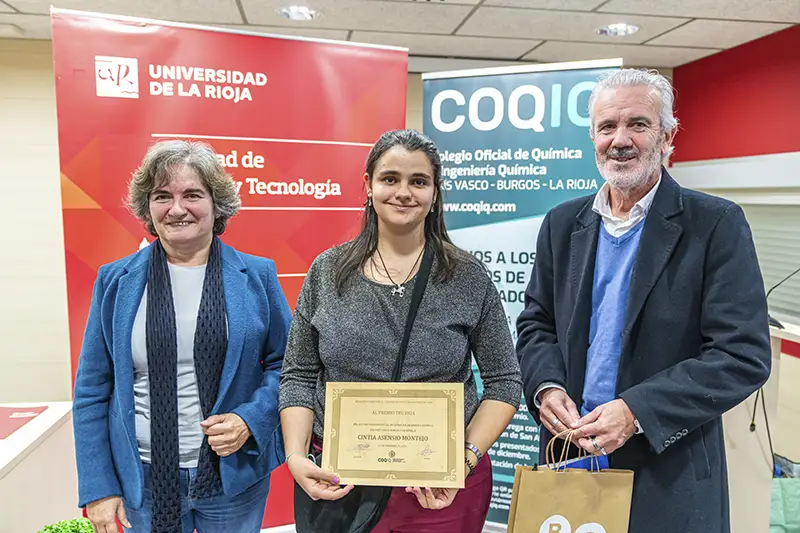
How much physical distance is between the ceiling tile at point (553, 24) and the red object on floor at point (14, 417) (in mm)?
3221

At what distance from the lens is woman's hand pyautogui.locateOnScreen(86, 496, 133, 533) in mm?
1444

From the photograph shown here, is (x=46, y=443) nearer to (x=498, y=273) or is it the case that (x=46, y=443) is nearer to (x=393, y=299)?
(x=393, y=299)

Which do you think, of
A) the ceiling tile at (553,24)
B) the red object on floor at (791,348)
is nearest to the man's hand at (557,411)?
the ceiling tile at (553,24)

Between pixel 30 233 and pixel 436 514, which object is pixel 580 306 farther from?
pixel 30 233

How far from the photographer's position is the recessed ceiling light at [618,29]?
4062mm

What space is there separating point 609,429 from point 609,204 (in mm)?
567

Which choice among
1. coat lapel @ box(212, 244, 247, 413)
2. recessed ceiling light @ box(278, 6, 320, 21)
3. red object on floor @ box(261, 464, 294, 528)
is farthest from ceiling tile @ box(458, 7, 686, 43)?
red object on floor @ box(261, 464, 294, 528)

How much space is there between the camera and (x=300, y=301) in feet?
4.70

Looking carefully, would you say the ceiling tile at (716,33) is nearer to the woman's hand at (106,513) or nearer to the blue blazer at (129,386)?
the blue blazer at (129,386)

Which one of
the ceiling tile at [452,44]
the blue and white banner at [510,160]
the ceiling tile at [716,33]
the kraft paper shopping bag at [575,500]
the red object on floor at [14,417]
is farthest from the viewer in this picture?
the ceiling tile at [452,44]

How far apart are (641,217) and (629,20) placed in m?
3.11

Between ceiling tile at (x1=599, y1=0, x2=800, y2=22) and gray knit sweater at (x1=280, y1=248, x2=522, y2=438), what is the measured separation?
2.96m

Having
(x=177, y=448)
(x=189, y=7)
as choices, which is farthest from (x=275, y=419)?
(x=189, y=7)

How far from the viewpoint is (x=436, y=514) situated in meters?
1.35
